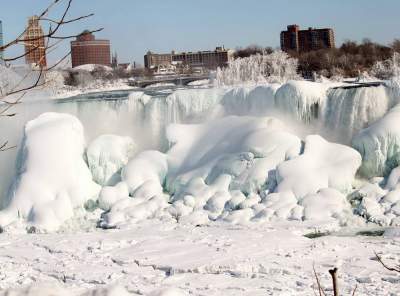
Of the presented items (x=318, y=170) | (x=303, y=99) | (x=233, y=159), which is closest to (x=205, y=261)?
(x=318, y=170)

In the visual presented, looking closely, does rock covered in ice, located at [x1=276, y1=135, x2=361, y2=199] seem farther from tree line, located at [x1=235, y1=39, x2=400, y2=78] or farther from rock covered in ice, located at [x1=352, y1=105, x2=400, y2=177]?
tree line, located at [x1=235, y1=39, x2=400, y2=78]

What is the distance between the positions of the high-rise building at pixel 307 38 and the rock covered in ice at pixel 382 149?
64.5 metres

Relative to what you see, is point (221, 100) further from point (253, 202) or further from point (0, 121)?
point (0, 121)

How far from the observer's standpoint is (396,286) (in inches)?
279

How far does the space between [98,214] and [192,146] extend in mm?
3410

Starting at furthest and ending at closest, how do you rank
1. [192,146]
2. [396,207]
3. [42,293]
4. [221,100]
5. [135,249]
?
1. [221,100]
2. [192,146]
3. [396,207]
4. [135,249]
5. [42,293]

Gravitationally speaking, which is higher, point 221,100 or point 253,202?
point 221,100

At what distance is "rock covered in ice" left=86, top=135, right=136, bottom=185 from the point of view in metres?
14.6

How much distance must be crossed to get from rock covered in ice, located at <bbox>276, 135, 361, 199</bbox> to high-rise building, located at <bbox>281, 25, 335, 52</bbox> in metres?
64.7

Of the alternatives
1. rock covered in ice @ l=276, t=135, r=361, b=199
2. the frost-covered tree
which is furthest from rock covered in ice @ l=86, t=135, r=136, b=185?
the frost-covered tree

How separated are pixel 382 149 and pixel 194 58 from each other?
3557 inches

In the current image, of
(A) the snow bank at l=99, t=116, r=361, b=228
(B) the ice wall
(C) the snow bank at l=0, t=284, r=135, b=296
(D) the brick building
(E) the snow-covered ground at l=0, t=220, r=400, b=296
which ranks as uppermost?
(D) the brick building

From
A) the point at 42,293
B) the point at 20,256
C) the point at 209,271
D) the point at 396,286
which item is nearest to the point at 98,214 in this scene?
the point at 20,256

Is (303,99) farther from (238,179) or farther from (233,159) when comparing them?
(238,179)
